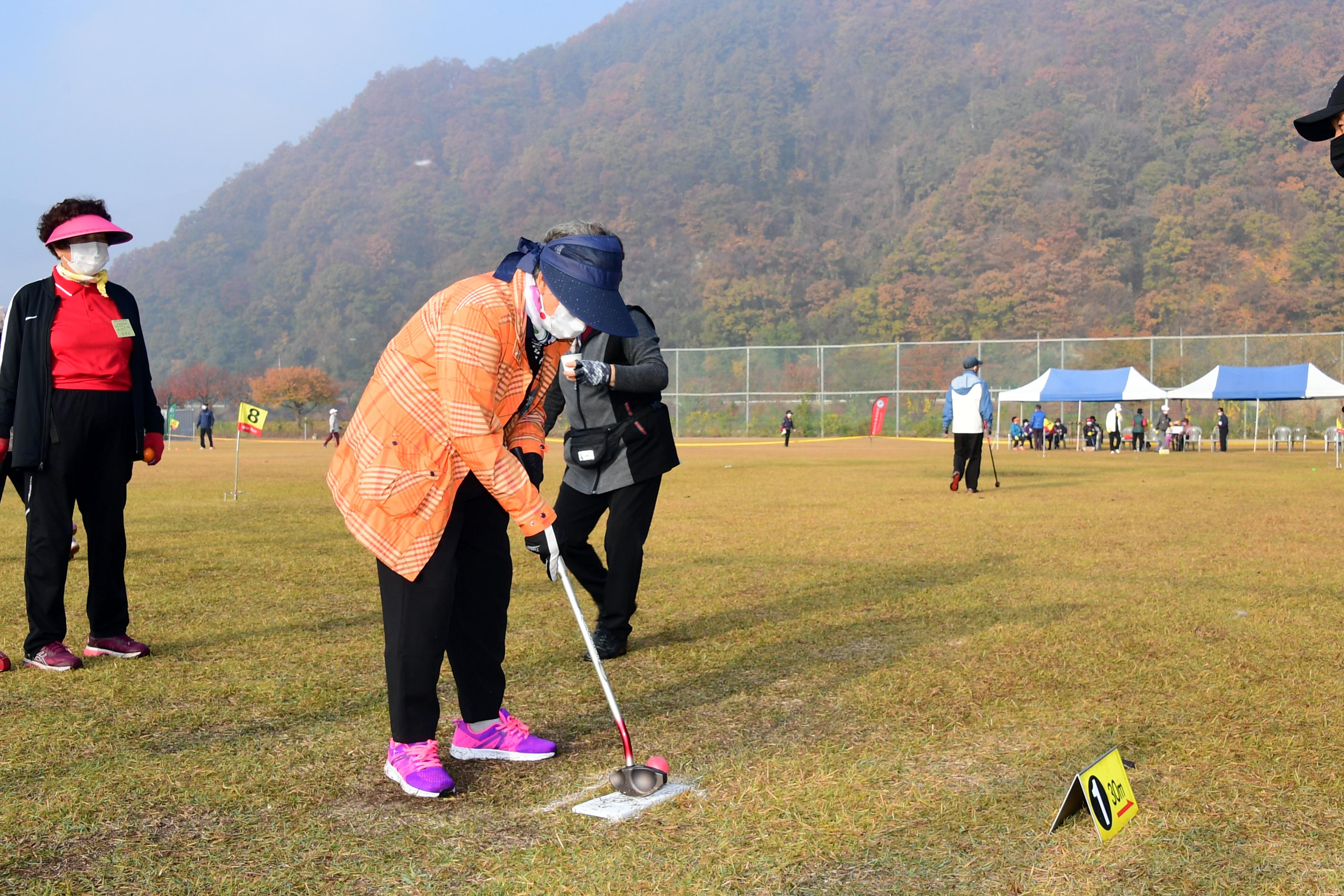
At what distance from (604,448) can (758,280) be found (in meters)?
86.7

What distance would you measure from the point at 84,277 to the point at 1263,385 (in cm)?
3405

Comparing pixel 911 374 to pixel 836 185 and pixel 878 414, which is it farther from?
pixel 836 185

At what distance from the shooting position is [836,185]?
367 ft

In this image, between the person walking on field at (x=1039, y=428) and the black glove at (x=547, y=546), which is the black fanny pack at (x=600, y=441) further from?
the person walking on field at (x=1039, y=428)

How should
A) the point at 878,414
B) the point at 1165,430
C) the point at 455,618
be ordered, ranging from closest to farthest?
the point at 455,618
the point at 1165,430
the point at 878,414

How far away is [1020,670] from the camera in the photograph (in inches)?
196

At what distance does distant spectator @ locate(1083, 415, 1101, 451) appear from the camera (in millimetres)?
37219

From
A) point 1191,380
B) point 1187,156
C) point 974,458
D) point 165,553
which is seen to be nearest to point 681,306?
point 1187,156

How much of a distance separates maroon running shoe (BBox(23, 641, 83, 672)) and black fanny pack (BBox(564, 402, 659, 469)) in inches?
94.0

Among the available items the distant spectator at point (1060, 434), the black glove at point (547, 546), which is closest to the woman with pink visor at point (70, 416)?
the black glove at point (547, 546)

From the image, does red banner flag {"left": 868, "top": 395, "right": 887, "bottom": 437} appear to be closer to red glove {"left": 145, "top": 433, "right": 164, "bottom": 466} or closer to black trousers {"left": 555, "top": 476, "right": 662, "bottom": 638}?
black trousers {"left": 555, "top": 476, "right": 662, "bottom": 638}

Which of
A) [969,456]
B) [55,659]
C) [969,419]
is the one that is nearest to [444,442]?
[55,659]

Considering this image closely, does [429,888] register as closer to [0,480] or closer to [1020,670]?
[1020,670]

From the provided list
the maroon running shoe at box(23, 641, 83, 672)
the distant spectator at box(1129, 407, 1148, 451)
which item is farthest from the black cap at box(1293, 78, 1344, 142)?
the distant spectator at box(1129, 407, 1148, 451)
